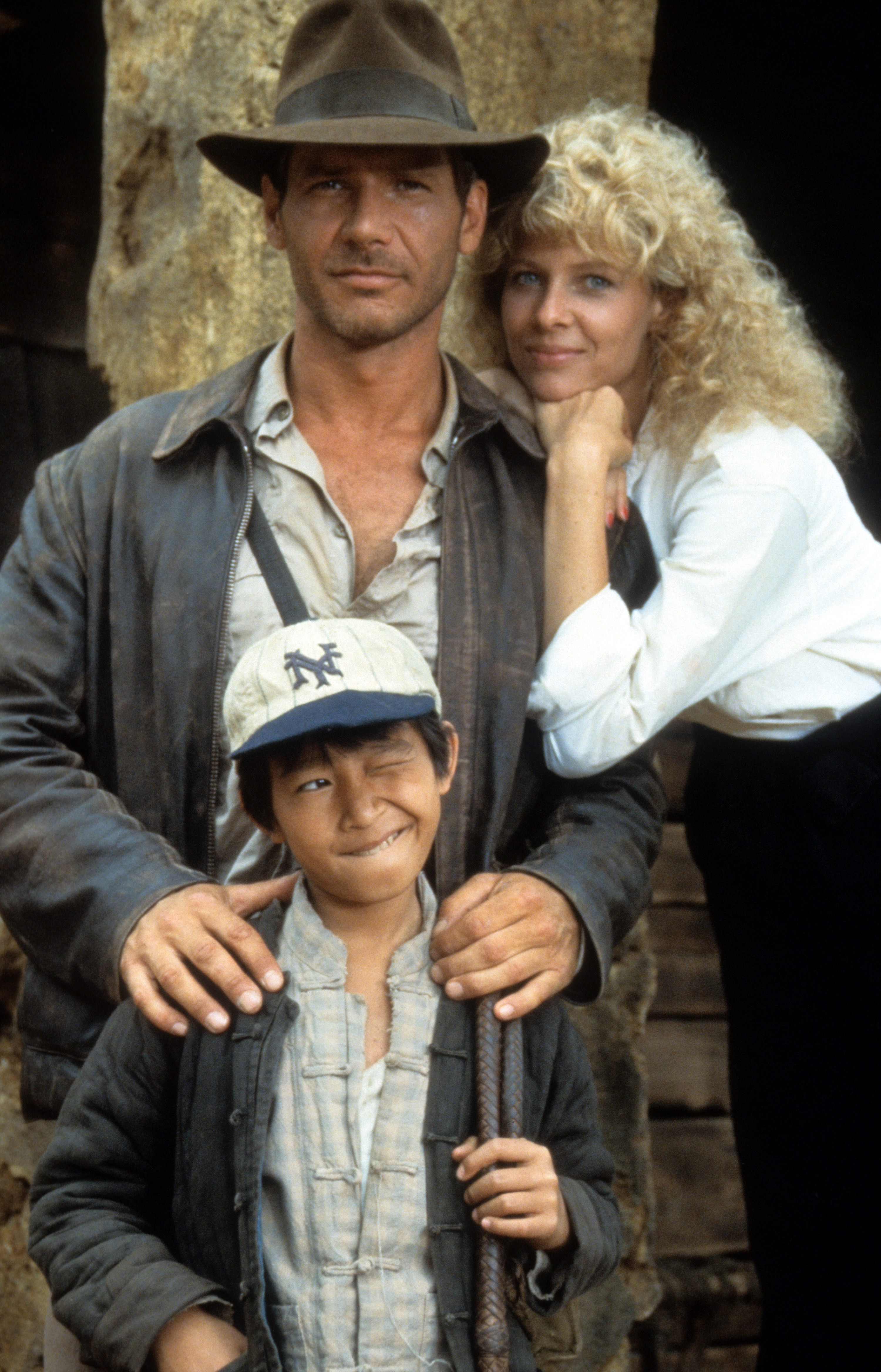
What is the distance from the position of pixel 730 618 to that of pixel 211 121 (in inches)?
54.3

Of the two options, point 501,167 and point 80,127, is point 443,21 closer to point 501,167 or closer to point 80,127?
point 501,167

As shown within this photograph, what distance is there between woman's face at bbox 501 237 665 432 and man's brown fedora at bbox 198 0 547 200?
8.0 inches

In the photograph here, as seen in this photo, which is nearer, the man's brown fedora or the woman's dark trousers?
the man's brown fedora

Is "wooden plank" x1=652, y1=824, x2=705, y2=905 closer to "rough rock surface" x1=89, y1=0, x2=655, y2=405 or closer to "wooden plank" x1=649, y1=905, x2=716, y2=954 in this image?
"wooden plank" x1=649, y1=905, x2=716, y2=954

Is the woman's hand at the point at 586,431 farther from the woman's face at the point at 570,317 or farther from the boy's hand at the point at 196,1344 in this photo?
the boy's hand at the point at 196,1344

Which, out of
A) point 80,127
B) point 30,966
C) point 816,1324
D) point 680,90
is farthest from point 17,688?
point 680,90

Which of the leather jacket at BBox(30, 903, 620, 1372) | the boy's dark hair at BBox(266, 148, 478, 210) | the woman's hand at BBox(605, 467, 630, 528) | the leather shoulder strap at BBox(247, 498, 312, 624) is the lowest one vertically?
the leather jacket at BBox(30, 903, 620, 1372)

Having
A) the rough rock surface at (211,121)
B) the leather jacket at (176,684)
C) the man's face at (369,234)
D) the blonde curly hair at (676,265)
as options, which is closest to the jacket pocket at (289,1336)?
the leather jacket at (176,684)

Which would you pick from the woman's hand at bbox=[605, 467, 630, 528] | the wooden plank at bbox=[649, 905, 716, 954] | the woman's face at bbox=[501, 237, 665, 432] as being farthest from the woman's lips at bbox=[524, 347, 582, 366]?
the wooden plank at bbox=[649, 905, 716, 954]

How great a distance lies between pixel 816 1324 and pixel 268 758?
1.68 m

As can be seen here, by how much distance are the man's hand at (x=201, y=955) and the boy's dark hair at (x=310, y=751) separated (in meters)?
0.12

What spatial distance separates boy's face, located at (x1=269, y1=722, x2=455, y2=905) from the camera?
1.67m

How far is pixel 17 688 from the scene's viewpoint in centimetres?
208

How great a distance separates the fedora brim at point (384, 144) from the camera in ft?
6.61
